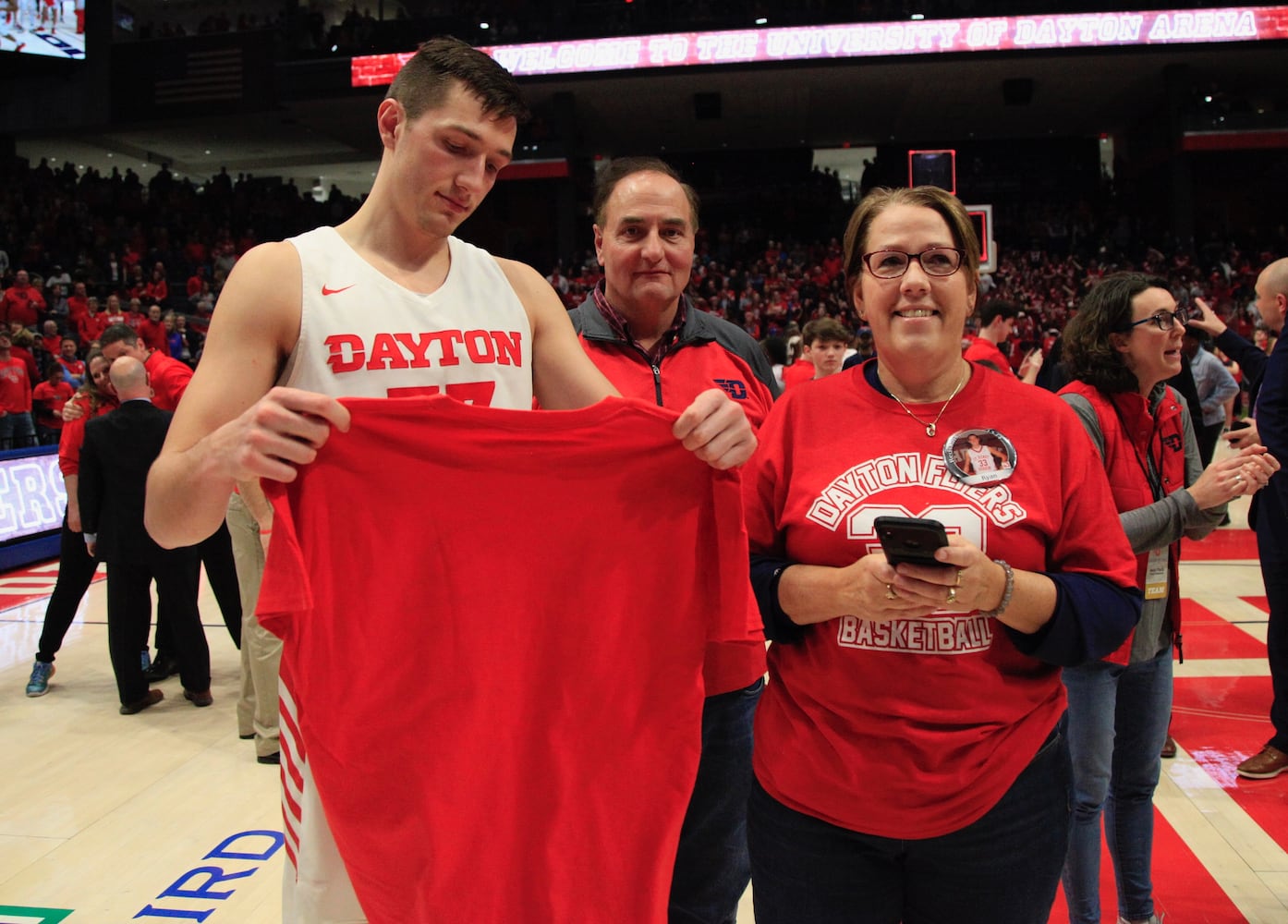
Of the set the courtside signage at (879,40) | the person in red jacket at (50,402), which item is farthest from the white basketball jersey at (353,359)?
the courtside signage at (879,40)

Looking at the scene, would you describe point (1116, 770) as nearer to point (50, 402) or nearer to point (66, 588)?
point (66, 588)

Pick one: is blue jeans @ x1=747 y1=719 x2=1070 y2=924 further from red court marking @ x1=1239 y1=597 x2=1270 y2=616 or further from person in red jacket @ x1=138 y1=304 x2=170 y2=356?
person in red jacket @ x1=138 y1=304 x2=170 y2=356

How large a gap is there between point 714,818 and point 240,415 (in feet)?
4.16

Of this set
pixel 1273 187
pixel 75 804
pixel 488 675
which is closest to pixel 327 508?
pixel 488 675

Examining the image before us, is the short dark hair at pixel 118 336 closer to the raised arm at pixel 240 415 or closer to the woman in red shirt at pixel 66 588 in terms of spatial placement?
the woman in red shirt at pixel 66 588

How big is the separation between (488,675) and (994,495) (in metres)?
0.86

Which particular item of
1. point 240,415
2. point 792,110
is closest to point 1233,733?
point 240,415

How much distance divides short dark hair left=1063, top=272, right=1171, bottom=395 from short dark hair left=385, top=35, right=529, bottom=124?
1681mm

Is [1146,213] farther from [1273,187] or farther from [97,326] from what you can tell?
[97,326]

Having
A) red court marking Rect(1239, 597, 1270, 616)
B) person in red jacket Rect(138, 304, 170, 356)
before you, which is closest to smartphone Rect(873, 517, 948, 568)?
red court marking Rect(1239, 597, 1270, 616)

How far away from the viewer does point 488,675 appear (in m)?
1.54

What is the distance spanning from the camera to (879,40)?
59.3 ft

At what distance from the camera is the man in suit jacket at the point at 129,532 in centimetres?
486

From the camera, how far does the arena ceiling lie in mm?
18844
